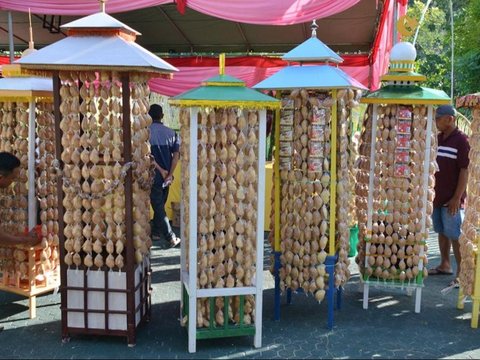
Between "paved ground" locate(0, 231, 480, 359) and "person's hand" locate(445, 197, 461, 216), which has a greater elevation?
"person's hand" locate(445, 197, 461, 216)

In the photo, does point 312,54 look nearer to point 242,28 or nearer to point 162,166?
point 162,166

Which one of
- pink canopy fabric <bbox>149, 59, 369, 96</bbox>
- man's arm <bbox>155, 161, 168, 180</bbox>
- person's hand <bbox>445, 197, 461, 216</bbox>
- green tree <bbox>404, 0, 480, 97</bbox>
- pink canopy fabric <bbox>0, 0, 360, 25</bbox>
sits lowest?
person's hand <bbox>445, 197, 461, 216</bbox>

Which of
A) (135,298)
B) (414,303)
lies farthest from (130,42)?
(414,303)

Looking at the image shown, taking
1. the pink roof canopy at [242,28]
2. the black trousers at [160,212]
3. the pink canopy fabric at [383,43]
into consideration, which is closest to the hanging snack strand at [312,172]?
the pink roof canopy at [242,28]

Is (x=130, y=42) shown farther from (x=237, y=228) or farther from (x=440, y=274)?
(x=440, y=274)

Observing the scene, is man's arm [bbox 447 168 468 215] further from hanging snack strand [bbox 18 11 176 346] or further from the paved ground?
hanging snack strand [bbox 18 11 176 346]

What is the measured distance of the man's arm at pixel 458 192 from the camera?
4963 millimetres

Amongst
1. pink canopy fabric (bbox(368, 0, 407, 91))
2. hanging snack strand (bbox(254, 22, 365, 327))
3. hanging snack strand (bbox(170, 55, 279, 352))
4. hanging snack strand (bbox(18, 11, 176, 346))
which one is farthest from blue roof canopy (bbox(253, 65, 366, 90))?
pink canopy fabric (bbox(368, 0, 407, 91))

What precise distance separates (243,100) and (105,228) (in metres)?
1.38

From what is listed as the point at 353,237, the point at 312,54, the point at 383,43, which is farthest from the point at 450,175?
the point at 383,43

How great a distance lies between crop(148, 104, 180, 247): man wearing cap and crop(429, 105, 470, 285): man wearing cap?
315 centimetres

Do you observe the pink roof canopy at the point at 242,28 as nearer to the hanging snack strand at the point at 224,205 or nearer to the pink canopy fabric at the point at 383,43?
the pink canopy fabric at the point at 383,43

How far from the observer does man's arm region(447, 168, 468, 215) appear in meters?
4.96

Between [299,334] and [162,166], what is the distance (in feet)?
10.5
